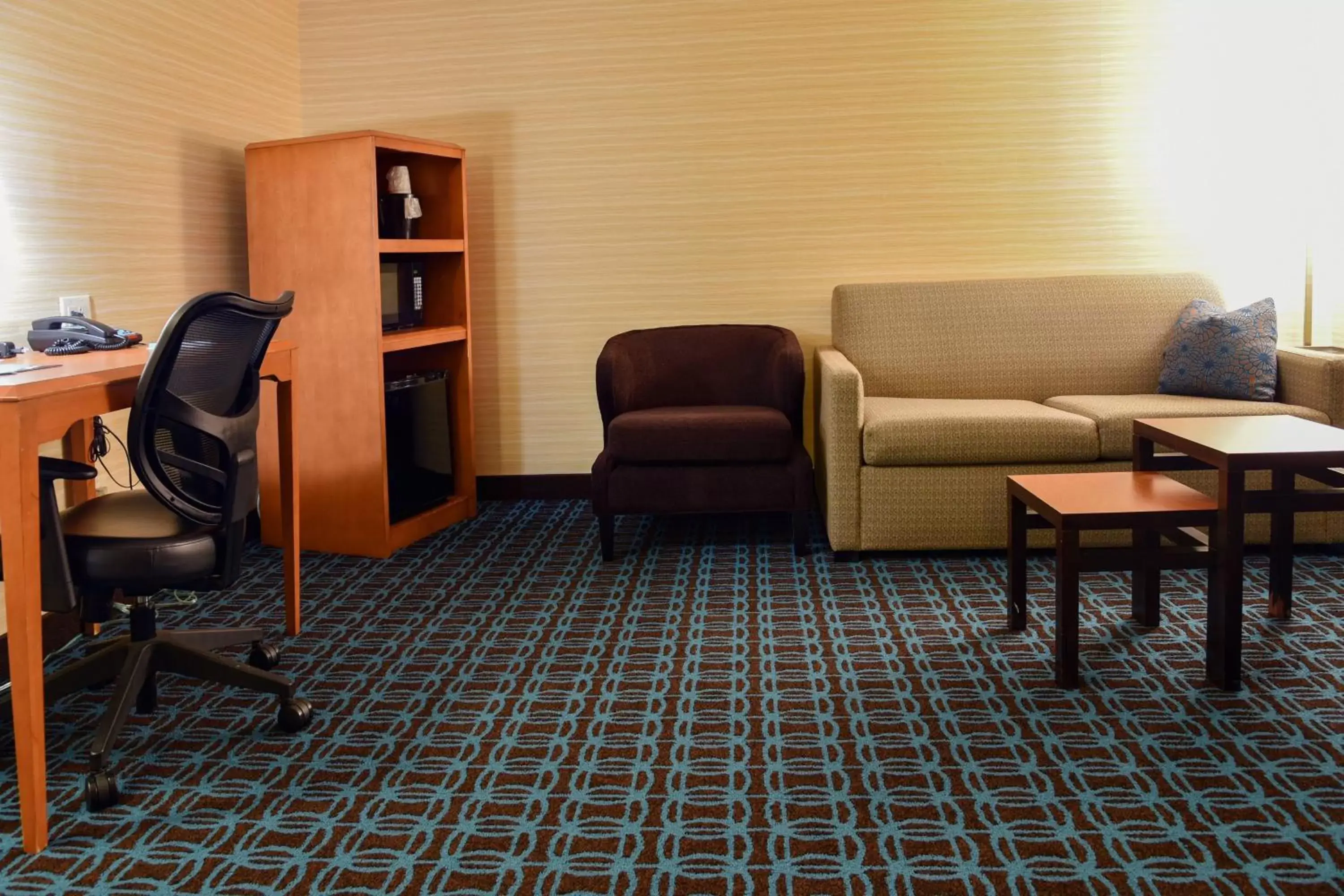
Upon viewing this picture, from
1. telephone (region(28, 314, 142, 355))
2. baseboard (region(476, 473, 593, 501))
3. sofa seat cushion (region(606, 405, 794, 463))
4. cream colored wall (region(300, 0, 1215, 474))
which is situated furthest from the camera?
baseboard (region(476, 473, 593, 501))

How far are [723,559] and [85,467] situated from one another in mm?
2122

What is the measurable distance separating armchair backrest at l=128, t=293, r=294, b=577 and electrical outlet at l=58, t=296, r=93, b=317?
3.39ft

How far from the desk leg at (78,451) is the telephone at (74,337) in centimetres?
27

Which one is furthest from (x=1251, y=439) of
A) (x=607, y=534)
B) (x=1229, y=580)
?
(x=607, y=534)

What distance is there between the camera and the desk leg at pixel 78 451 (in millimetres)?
3201

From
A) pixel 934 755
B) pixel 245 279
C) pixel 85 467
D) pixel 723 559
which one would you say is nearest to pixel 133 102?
pixel 245 279

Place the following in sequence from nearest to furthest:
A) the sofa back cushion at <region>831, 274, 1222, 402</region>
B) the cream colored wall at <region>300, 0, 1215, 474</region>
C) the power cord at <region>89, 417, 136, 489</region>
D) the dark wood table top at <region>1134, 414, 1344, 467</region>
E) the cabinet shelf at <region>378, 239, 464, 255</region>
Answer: the dark wood table top at <region>1134, 414, 1344, 467</region>
the power cord at <region>89, 417, 136, 489</region>
the cabinet shelf at <region>378, 239, 464, 255</region>
the sofa back cushion at <region>831, 274, 1222, 402</region>
the cream colored wall at <region>300, 0, 1215, 474</region>

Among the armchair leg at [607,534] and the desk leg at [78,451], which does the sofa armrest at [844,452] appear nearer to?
the armchair leg at [607,534]

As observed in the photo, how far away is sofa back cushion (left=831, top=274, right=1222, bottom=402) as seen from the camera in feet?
14.3

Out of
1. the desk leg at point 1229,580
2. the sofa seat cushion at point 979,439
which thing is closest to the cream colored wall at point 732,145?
the sofa seat cushion at point 979,439

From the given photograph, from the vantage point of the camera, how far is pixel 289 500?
123 inches

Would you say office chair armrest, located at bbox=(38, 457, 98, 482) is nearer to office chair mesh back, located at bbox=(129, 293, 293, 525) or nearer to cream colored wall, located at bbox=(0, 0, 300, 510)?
Result: office chair mesh back, located at bbox=(129, 293, 293, 525)

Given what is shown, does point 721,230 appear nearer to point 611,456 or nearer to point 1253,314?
point 611,456

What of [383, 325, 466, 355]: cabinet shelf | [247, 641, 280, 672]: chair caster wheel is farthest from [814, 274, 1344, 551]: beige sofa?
[247, 641, 280, 672]: chair caster wheel
